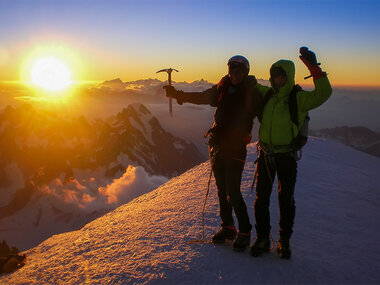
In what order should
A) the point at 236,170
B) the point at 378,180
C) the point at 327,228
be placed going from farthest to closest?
the point at 378,180 → the point at 327,228 → the point at 236,170

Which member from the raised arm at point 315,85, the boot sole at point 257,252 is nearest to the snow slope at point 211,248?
the boot sole at point 257,252

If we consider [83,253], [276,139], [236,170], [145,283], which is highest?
[276,139]

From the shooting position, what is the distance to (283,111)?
4539mm

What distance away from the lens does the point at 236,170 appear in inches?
193

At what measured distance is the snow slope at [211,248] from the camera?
4648 millimetres

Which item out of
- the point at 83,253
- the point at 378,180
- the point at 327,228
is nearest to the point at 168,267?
the point at 83,253

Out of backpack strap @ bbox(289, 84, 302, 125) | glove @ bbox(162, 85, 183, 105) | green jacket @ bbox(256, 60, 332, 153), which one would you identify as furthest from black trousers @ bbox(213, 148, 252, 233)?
glove @ bbox(162, 85, 183, 105)

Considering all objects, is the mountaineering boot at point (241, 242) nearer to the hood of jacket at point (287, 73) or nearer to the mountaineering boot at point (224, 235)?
the mountaineering boot at point (224, 235)

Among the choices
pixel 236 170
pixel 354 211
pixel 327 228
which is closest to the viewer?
pixel 236 170

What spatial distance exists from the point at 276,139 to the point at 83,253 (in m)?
4.88

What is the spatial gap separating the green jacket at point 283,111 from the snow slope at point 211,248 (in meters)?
2.07

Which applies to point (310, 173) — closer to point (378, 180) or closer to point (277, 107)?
point (378, 180)

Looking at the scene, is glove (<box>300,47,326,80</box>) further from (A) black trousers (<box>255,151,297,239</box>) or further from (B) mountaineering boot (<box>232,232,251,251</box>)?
(B) mountaineering boot (<box>232,232,251,251</box>)

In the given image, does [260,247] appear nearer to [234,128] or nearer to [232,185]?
[232,185]
